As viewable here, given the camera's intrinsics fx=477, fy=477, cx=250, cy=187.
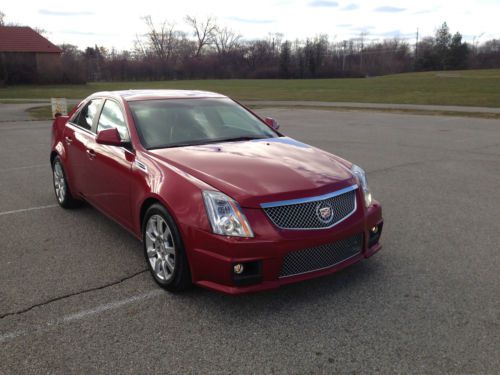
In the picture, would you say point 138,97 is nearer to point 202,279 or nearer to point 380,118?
point 202,279

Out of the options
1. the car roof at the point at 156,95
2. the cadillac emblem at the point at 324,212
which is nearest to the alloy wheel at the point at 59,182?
the car roof at the point at 156,95

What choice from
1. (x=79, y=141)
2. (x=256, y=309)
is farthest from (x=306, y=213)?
(x=79, y=141)

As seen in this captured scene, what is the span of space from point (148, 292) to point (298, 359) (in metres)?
1.43

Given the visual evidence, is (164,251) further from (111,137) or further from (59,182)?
(59,182)

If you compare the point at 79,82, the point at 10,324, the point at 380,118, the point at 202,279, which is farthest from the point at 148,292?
the point at 79,82

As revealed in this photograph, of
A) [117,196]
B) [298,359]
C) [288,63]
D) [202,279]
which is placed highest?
[288,63]

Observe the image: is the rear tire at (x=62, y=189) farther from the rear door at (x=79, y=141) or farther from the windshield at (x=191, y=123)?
the windshield at (x=191, y=123)

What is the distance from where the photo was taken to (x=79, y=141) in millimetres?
5402

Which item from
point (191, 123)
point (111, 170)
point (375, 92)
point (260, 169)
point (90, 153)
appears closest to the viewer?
point (260, 169)

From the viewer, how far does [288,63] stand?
292 ft

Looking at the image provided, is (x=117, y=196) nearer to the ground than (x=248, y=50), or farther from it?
nearer to the ground

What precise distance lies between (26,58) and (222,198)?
59.7 m

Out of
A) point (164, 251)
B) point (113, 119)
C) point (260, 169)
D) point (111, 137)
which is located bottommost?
point (164, 251)

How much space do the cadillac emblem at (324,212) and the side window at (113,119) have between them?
1986 millimetres
